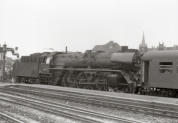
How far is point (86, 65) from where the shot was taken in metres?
26.3

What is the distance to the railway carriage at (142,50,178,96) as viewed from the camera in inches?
720

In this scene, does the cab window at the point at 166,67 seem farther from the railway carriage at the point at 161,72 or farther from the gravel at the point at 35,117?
the gravel at the point at 35,117

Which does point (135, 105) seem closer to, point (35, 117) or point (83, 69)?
point (35, 117)

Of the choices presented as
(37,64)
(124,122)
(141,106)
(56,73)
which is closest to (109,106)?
(141,106)

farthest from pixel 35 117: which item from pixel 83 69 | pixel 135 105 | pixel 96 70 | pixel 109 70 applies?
pixel 83 69

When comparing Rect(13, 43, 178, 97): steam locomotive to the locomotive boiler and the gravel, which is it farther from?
the gravel

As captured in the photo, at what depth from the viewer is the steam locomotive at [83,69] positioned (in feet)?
72.7

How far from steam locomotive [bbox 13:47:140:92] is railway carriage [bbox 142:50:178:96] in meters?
1.49

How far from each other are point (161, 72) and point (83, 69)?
851 cm

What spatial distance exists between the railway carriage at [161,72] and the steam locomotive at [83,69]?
1.49 meters

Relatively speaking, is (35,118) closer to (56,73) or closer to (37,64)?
(56,73)

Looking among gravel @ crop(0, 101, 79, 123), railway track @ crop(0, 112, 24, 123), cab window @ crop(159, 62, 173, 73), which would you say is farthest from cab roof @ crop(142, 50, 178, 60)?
railway track @ crop(0, 112, 24, 123)

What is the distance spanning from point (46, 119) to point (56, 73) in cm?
1854

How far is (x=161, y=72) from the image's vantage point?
1906cm
